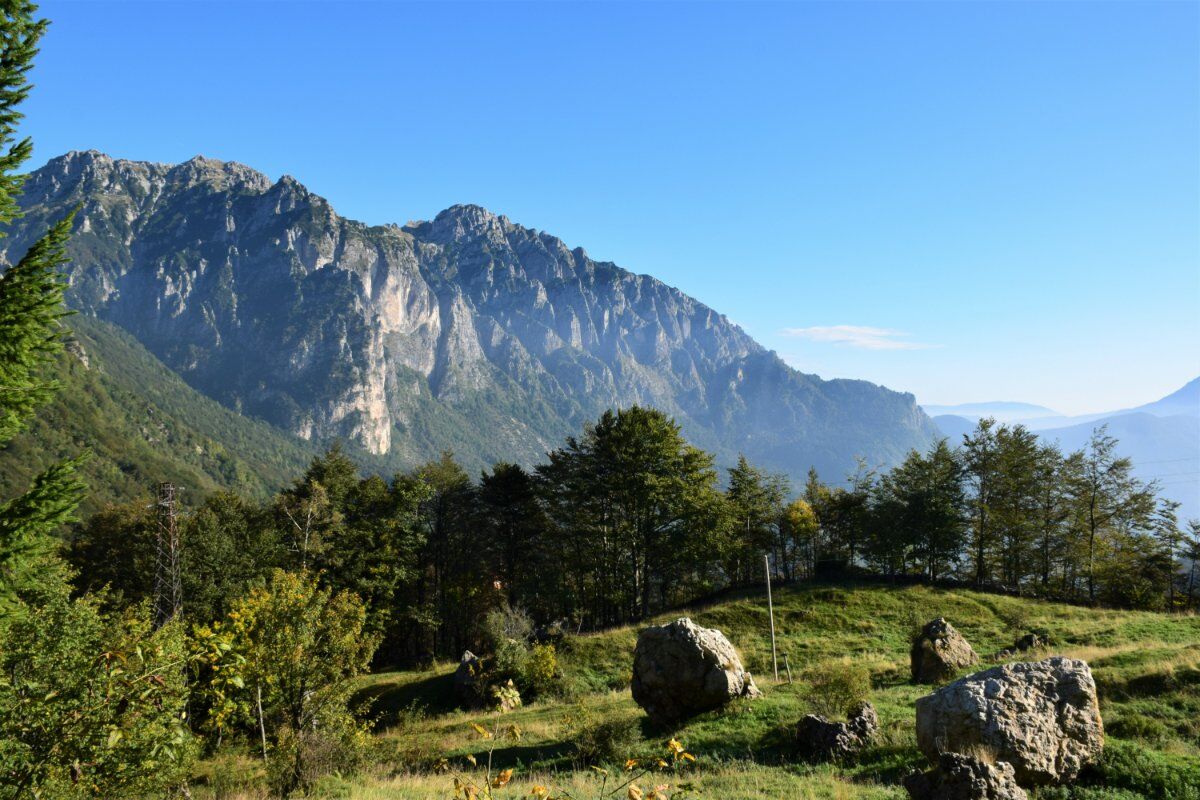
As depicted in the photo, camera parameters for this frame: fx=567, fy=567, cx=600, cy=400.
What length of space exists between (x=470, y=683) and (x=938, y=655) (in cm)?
2239

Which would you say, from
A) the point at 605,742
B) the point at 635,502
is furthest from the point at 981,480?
the point at 605,742

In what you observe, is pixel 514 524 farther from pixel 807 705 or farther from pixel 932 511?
pixel 932 511

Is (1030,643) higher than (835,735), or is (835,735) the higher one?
(835,735)

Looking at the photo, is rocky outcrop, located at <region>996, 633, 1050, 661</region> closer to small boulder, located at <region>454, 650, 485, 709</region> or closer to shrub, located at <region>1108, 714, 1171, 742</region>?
shrub, located at <region>1108, 714, 1171, 742</region>

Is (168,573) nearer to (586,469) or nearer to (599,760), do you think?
(586,469)

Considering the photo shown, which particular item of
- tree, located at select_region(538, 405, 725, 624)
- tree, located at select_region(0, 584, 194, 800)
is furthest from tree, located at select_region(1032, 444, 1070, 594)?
tree, located at select_region(0, 584, 194, 800)

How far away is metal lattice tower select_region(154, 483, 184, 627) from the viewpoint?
31625 millimetres

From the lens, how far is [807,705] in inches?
715

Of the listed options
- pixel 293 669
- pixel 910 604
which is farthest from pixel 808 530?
pixel 293 669

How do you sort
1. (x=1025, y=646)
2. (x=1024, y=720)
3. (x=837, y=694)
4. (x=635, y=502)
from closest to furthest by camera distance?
1. (x=1024, y=720)
2. (x=837, y=694)
3. (x=1025, y=646)
4. (x=635, y=502)

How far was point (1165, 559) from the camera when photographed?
1743 inches

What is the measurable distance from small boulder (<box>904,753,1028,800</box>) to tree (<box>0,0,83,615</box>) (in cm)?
1389

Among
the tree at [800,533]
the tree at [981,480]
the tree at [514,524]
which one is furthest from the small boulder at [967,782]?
the tree at [800,533]

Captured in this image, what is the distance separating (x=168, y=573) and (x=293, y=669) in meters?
25.2
